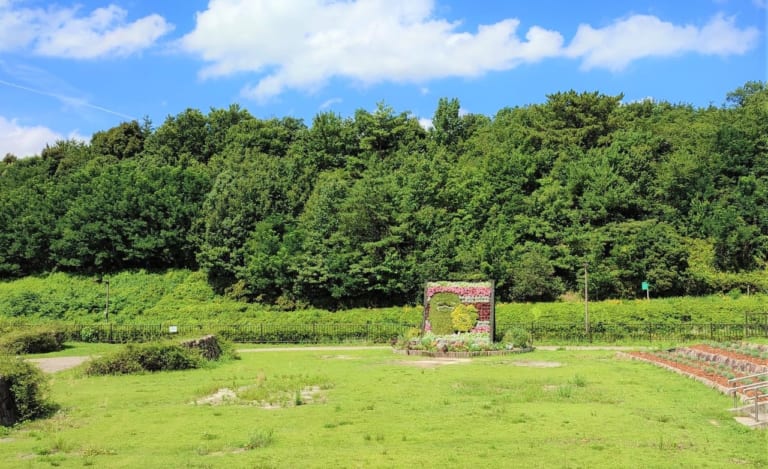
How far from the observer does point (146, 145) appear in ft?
238

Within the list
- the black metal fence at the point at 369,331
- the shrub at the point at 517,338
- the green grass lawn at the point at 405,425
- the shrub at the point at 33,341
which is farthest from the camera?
the black metal fence at the point at 369,331

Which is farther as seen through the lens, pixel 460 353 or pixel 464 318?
pixel 464 318

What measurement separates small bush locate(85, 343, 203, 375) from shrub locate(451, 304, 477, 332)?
13.1 metres

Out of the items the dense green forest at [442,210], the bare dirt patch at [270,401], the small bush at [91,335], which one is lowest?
the small bush at [91,335]

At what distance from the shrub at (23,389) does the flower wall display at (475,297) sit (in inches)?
817

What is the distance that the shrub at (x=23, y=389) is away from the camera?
49.2 ft

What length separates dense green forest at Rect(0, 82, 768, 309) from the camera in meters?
47.1

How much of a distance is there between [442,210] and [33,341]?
95.0 ft

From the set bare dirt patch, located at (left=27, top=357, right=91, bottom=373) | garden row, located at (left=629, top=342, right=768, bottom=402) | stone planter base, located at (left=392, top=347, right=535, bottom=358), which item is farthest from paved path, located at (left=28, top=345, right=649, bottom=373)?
garden row, located at (left=629, top=342, right=768, bottom=402)

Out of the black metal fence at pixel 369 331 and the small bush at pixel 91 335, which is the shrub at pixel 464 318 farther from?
the small bush at pixel 91 335

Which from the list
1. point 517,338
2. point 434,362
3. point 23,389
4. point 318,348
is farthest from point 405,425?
point 318,348

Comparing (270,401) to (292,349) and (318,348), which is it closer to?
(292,349)

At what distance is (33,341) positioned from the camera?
114 feet

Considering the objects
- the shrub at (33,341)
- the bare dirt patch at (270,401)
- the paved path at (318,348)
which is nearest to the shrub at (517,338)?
the paved path at (318,348)
